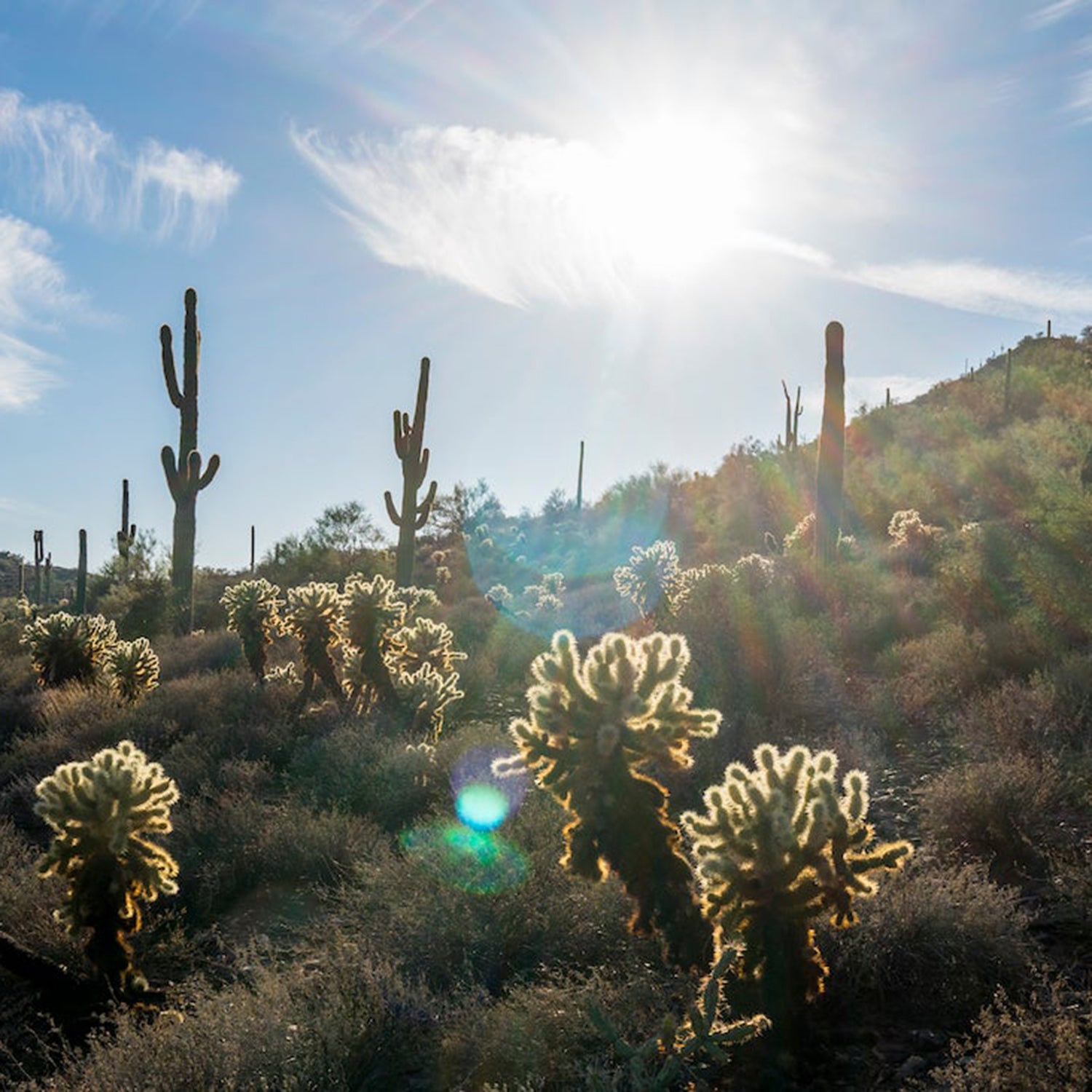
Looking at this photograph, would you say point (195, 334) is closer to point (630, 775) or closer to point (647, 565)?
point (647, 565)

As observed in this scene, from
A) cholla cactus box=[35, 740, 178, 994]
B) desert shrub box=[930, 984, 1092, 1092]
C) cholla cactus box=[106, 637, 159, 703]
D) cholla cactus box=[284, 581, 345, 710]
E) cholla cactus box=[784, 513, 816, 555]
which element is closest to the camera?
desert shrub box=[930, 984, 1092, 1092]

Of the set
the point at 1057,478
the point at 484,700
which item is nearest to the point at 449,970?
the point at 484,700

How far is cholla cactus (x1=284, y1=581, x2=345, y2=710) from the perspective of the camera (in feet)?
40.6

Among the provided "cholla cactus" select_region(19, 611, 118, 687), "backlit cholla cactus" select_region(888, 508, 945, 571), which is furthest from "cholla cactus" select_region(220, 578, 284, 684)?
"backlit cholla cactus" select_region(888, 508, 945, 571)

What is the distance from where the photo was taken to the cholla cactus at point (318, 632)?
12375mm

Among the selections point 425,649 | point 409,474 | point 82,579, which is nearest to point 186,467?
point 409,474

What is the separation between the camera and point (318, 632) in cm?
1239

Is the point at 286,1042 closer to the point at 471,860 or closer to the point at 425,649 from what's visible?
the point at 471,860

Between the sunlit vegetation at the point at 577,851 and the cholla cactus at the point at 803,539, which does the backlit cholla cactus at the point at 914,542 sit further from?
the sunlit vegetation at the point at 577,851

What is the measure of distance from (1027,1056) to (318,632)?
10.1 m

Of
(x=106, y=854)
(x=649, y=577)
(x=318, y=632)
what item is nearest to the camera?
(x=106, y=854)

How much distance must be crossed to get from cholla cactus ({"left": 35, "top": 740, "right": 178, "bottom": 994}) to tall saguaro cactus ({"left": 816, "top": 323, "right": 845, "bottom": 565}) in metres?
13.7

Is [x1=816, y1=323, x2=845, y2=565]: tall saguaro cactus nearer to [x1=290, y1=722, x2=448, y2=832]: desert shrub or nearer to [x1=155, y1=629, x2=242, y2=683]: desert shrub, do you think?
[x1=290, y1=722, x2=448, y2=832]: desert shrub

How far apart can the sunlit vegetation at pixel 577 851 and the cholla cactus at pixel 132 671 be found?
6cm
